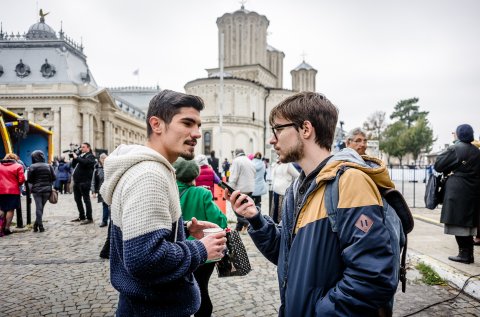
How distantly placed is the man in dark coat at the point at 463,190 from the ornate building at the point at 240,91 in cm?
4663

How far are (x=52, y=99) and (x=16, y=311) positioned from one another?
162ft

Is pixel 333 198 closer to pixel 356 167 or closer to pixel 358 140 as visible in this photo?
pixel 356 167

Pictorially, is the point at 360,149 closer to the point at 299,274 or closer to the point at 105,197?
the point at 299,274

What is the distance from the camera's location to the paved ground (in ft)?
13.1

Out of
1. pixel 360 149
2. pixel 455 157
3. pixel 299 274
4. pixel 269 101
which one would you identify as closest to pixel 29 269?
pixel 299 274

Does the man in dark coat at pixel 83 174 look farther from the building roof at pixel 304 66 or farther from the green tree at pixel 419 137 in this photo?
the building roof at pixel 304 66

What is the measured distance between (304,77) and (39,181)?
71.9 m

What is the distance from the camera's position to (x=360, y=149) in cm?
564

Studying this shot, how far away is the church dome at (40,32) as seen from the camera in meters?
56.2

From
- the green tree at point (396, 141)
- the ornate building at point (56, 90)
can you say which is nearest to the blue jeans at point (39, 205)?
the ornate building at point (56, 90)

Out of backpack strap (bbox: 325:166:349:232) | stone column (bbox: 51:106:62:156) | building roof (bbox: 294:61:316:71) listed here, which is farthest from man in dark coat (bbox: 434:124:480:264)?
building roof (bbox: 294:61:316:71)

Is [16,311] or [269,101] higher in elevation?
[269,101]

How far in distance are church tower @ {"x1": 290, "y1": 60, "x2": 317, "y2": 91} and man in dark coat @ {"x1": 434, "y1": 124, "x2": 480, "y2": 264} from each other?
71.4 m

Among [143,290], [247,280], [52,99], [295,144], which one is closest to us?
[143,290]
